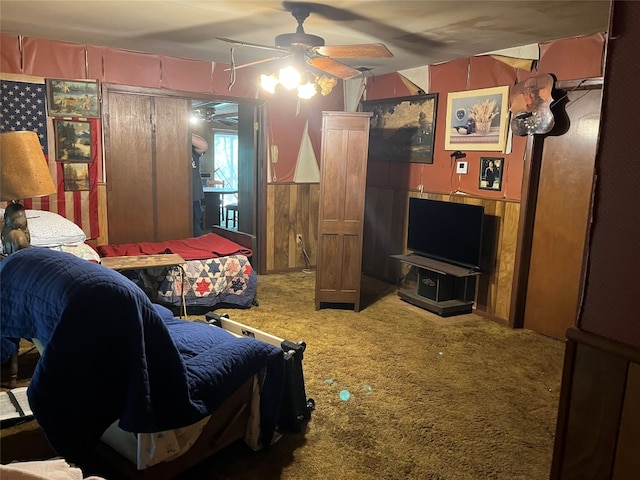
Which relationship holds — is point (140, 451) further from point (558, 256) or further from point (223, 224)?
point (223, 224)

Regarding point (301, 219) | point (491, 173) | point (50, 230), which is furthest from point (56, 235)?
point (491, 173)

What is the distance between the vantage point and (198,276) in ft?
14.4

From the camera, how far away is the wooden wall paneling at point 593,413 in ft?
3.74

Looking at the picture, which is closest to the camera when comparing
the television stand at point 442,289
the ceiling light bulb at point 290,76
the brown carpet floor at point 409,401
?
the brown carpet floor at point 409,401

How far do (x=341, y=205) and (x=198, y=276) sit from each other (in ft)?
4.56

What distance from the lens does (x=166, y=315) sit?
2.69 meters

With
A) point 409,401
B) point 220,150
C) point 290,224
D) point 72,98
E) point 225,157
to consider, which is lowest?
point 409,401

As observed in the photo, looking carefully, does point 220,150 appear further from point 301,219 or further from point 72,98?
point 72,98

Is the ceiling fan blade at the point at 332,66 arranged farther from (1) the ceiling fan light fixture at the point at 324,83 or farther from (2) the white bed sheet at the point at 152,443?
(2) the white bed sheet at the point at 152,443

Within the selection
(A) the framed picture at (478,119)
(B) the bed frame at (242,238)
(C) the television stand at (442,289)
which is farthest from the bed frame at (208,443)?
(A) the framed picture at (478,119)

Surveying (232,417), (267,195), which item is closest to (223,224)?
(267,195)

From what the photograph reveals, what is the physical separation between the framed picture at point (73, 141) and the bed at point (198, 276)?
841 millimetres

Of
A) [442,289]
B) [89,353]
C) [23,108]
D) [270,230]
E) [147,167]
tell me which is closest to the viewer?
[89,353]

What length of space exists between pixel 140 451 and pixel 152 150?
373 cm
